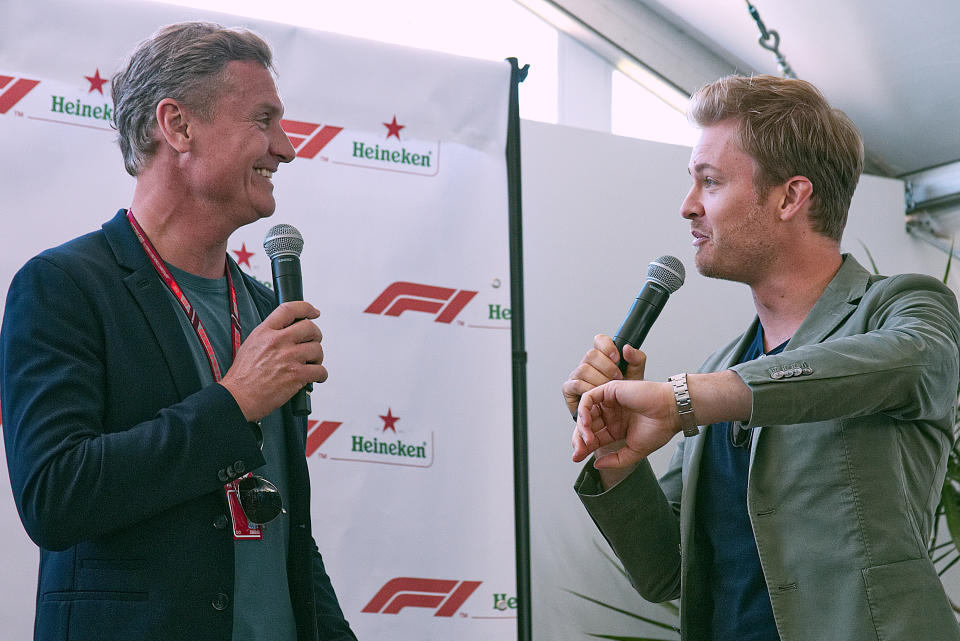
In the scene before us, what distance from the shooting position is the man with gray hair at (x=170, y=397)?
4.75 feet

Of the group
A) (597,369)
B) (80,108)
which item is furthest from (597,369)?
(80,108)

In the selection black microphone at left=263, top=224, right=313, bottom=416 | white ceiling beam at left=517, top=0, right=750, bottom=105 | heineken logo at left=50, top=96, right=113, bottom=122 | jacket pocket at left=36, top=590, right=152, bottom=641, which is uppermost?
white ceiling beam at left=517, top=0, right=750, bottom=105

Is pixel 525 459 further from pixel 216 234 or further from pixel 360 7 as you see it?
pixel 360 7

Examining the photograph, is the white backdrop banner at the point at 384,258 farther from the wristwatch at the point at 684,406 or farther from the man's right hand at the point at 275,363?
the wristwatch at the point at 684,406

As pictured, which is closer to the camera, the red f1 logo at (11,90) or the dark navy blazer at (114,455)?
the dark navy blazer at (114,455)

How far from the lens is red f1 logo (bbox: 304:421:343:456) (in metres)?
2.89

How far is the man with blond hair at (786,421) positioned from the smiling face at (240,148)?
69cm

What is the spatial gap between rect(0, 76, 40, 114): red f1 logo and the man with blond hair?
5.70ft

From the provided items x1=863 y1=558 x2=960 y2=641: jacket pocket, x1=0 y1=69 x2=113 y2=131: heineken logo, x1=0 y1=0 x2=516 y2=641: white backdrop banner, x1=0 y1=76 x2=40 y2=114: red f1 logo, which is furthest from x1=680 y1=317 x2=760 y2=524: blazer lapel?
x1=0 y1=76 x2=40 y2=114: red f1 logo

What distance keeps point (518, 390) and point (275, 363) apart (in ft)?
5.11

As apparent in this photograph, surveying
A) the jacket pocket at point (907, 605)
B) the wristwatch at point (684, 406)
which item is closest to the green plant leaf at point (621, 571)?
the jacket pocket at point (907, 605)

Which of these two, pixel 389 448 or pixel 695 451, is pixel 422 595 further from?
Answer: pixel 695 451

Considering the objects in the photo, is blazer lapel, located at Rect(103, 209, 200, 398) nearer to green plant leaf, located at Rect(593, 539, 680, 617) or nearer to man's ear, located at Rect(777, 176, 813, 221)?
man's ear, located at Rect(777, 176, 813, 221)

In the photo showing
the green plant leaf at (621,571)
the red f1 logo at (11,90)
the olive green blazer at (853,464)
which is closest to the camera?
the olive green blazer at (853,464)
